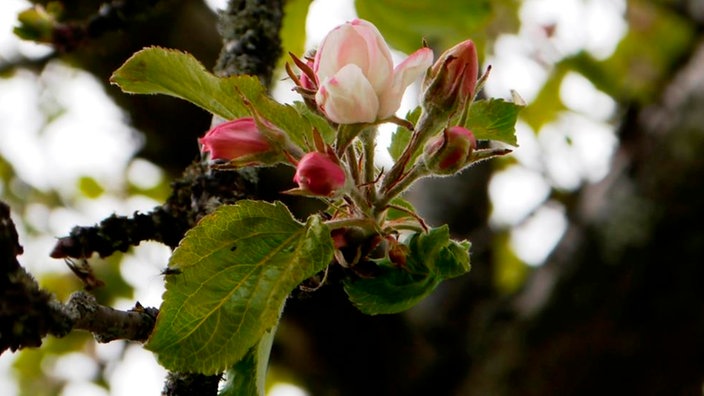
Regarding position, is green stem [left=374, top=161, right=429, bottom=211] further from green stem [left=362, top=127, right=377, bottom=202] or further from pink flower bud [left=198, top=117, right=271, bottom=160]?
pink flower bud [left=198, top=117, right=271, bottom=160]

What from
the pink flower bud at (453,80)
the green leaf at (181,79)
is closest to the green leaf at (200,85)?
the green leaf at (181,79)

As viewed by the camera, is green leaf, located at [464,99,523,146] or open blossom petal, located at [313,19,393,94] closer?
open blossom petal, located at [313,19,393,94]

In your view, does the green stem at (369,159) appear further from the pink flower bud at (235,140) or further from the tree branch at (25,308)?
the tree branch at (25,308)

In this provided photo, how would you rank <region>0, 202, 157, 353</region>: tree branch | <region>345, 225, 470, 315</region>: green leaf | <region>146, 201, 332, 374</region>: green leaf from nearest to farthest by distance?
1. <region>0, 202, 157, 353</region>: tree branch
2. <region>146, 201, 332, 374</region>: green leaf
3. <region>345, 225, 470, 315</region>: green leaf

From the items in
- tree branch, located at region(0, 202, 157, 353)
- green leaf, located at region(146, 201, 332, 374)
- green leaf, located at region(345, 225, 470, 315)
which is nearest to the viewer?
tree branch, located at region(0, 202, 157, 353)

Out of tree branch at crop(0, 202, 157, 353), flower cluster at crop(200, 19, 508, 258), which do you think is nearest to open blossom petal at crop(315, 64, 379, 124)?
flower cluster at crop(200, 19, 508, 258)

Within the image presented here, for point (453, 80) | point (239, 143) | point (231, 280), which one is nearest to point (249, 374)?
point (231, 280)
